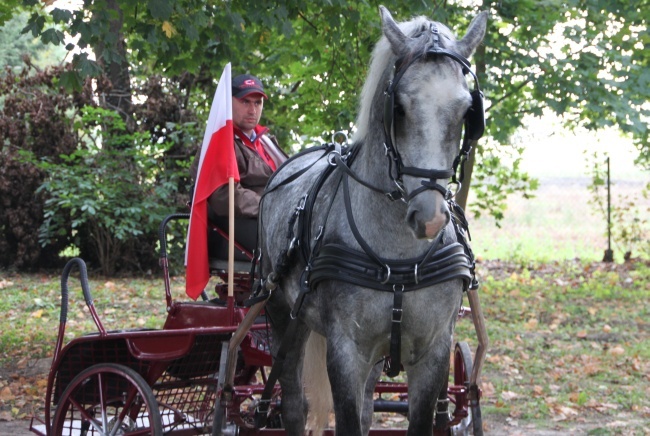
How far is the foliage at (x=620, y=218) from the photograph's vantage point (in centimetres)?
1658

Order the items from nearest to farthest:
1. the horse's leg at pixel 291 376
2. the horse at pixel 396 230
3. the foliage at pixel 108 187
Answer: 1. the horse at pixel 396 230
2. the horse's leg at pixel 291 376
3. the foliage at pixel 108 187

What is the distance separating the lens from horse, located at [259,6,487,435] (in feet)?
10.7

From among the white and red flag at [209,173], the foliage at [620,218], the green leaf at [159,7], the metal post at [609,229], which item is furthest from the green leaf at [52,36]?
the metal post at [609,229]

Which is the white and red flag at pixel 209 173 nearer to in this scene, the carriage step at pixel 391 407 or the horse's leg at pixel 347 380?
the carriage step at pixel 391 407

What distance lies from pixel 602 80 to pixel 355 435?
6.97 metres

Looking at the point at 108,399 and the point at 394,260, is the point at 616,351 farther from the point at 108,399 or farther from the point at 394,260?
the point at 394,260

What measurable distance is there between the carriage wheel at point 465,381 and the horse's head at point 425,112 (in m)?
1.58

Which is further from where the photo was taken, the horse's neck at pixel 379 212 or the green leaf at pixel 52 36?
the green leaf at pixel 52 36

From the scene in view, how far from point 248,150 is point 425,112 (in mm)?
2355

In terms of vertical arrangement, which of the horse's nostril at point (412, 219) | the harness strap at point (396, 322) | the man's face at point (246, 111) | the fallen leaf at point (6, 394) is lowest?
the fallen leaf at point (6, 394)

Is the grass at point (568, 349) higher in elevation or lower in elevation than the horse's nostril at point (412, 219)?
lower

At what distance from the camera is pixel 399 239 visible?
11.7ft

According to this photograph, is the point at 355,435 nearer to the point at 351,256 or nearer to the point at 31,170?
the point at 351,256

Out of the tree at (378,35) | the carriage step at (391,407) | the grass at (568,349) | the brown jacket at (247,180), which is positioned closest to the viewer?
the carriage step at (391,407)
